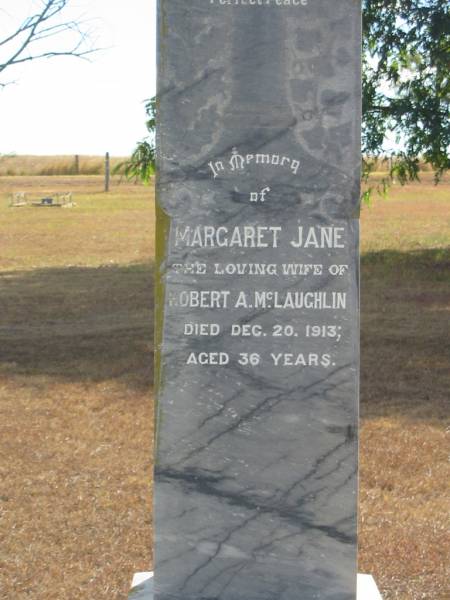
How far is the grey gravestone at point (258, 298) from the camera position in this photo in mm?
4230

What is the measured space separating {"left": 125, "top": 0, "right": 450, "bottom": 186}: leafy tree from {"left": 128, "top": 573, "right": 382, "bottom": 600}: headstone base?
11.6 metres

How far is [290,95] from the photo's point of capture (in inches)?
166

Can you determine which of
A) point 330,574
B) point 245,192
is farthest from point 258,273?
point 330,574

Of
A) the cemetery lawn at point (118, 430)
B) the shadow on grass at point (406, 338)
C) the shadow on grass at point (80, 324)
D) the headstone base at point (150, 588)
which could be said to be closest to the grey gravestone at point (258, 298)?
the headstone base at point (150, 588)

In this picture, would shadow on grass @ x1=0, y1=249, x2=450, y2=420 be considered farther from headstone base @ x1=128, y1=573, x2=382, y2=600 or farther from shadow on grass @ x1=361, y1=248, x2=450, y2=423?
headstone base @ x1=128, y1=573, x2=382, y2=600

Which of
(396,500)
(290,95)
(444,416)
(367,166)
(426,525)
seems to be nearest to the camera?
(290,95)

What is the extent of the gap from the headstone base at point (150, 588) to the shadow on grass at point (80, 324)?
16.8 feet

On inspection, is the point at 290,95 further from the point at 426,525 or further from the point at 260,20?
the point at 426,525

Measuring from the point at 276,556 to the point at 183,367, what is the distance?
87 centimetres

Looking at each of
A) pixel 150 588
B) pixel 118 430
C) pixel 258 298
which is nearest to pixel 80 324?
pixel 118 430

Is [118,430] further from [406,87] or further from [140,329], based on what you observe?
[406,87]

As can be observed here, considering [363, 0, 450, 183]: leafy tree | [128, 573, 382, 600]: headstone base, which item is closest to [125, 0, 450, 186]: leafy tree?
[363, 0, 450, 183]: leafy tree

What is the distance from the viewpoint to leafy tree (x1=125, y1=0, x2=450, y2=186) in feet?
52.4

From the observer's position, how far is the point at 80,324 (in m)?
13.6
